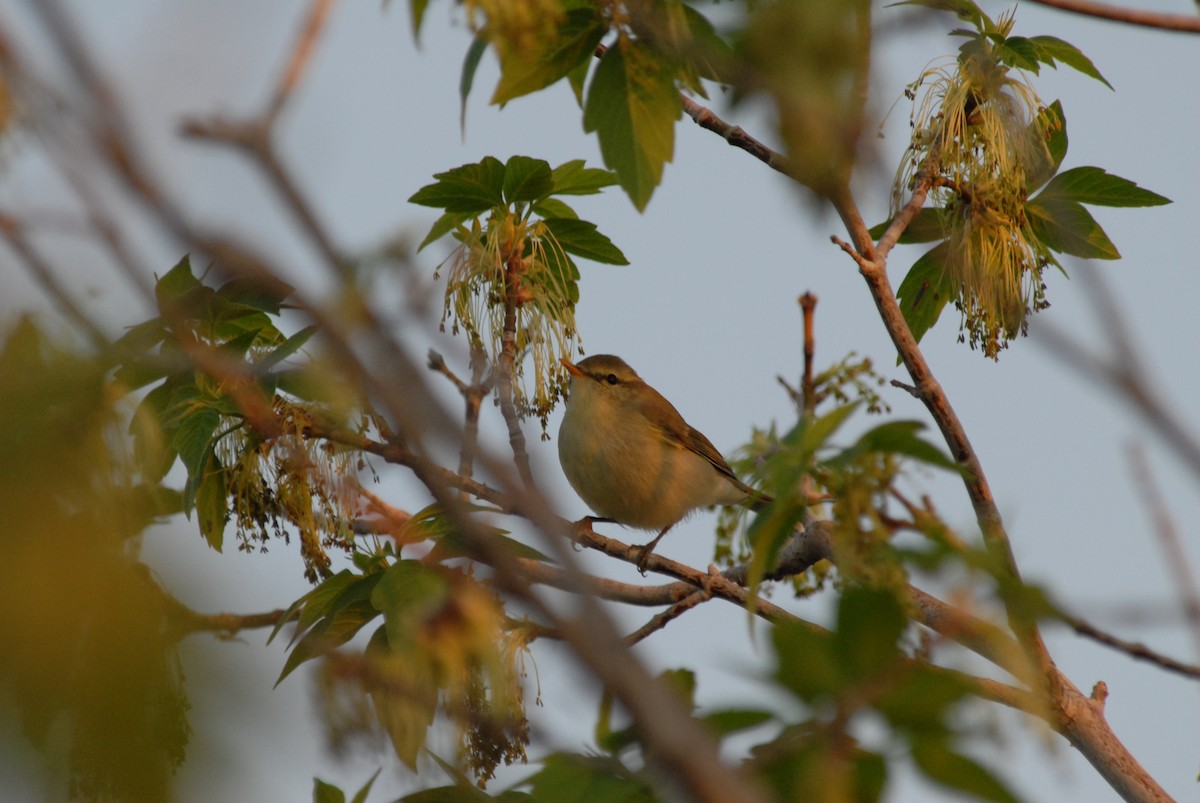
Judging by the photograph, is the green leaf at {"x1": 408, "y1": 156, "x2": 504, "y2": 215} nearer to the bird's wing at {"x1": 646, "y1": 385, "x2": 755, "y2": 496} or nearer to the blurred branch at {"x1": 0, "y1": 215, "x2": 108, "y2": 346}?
the blurred branch at {"x1": 0, "y1": 215, "x2": 108, "y2": 346}

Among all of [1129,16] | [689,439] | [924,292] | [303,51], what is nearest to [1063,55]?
[924,292]

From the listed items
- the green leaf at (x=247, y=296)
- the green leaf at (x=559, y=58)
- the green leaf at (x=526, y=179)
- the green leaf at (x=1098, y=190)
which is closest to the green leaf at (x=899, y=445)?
the green leaf at (x=559, y=58)

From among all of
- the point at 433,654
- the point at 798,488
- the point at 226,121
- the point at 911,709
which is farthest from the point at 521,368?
the point at 226,121

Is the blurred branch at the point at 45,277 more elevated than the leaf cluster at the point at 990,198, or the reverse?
the leaf cluster at the point at 990,198

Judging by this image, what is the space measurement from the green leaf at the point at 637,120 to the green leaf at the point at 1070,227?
72.3 inches

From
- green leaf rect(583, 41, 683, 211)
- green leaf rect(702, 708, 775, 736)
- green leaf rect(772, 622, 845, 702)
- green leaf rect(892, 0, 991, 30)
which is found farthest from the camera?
green leaf rect(892, 0, 991, 30)

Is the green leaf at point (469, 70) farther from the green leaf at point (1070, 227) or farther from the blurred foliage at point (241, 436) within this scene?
the green leaf at point (1070, 227)

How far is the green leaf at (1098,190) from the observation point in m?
3.58

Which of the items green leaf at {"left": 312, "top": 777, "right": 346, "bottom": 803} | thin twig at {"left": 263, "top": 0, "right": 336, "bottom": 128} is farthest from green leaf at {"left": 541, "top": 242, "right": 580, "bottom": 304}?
thin twig at {"left": 263, "top": 0, "right": 336, "bottom": 128}

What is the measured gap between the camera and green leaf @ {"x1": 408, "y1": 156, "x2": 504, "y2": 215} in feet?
12.2

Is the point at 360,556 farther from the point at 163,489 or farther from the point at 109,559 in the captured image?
the point at 109,559

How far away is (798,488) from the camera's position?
5.91 ft

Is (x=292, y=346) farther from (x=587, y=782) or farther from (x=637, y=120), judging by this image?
(x=587, y=782)

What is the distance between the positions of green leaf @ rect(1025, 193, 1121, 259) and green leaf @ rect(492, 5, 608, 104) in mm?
1934
